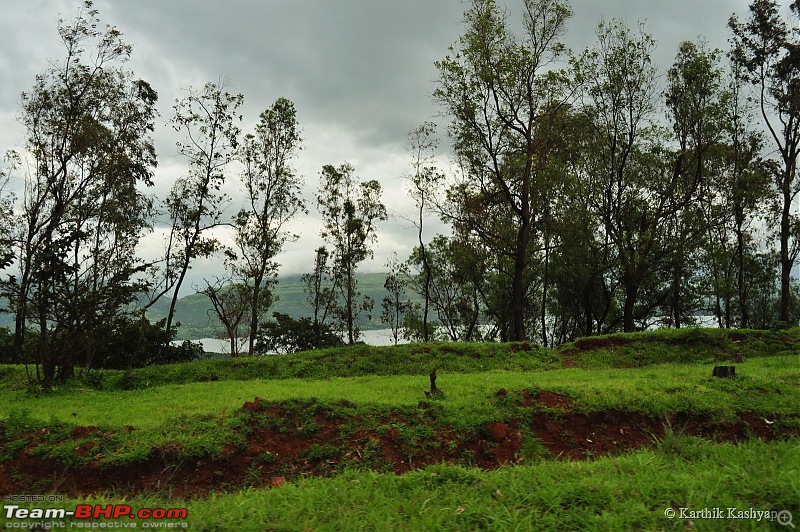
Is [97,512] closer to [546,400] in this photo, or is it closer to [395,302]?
[546,400]

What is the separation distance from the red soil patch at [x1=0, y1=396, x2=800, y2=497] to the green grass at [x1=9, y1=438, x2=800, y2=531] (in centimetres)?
130

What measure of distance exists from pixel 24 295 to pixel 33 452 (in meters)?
8.02

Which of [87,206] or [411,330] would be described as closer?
[87,206]

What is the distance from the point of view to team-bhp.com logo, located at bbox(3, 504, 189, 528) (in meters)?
3.90

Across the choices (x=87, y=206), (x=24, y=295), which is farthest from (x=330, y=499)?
(x=87, y=206)

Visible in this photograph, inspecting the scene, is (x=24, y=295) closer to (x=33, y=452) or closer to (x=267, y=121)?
(x=33, y=452)

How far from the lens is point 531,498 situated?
14.2ft

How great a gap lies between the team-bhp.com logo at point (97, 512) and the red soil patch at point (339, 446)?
1.76 meters

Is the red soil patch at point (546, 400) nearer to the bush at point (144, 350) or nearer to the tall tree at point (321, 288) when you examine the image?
the bush at point (144, 350)

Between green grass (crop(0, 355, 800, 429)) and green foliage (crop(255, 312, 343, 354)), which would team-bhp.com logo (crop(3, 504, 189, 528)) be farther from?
green foliage (crop(255, 312, 343, 354))

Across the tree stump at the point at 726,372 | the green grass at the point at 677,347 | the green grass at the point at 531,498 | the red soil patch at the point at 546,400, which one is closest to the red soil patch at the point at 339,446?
the red soil patch at the point at 546,400

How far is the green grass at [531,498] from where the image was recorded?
386cm

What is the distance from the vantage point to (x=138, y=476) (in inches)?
250

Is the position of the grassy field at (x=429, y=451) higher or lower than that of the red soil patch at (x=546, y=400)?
lower
